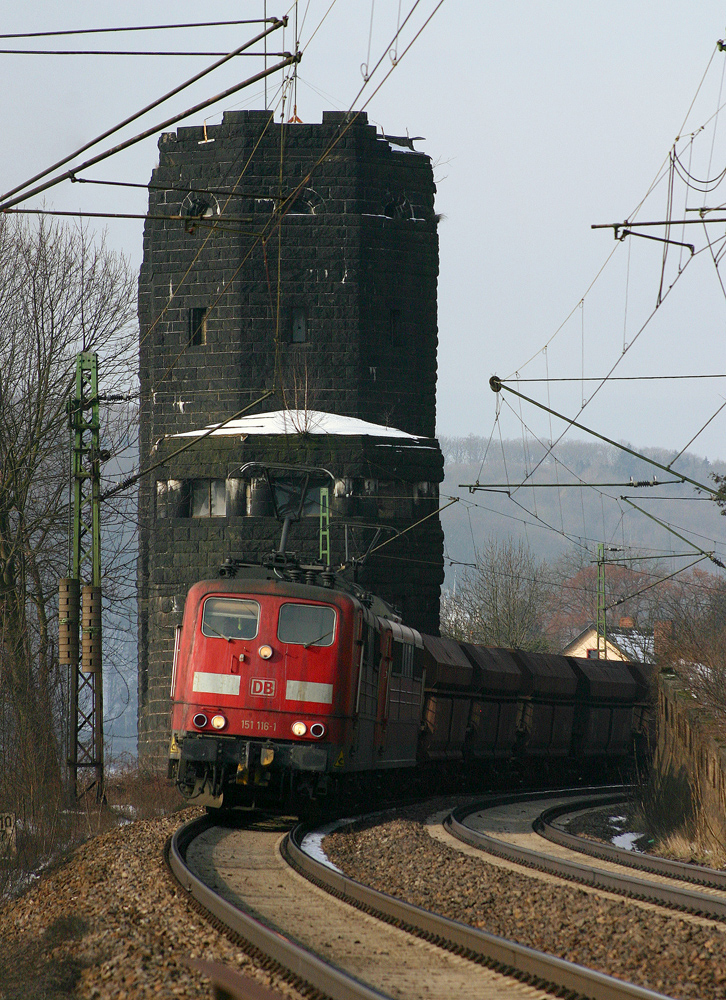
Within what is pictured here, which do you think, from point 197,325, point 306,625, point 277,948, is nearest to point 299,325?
point 197,325

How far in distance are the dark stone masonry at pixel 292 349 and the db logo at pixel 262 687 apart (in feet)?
53.2

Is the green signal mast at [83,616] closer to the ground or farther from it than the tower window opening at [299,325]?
closer to the ground

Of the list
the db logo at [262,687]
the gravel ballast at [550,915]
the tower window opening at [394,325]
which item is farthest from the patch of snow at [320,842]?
the tower window opening at [394,325]

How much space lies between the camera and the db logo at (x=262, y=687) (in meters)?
15.4

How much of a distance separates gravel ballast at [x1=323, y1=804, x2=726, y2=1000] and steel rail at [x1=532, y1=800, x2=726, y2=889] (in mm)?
1899

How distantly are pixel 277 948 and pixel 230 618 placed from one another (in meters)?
8.32

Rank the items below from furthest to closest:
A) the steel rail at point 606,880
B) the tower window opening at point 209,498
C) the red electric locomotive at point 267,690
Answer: the tower window opening at point 209,498
the red electric locomotive at point 267,690
the steel rail at point 606,880

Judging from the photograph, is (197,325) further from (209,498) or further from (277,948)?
(277,948)

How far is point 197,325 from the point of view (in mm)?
33531

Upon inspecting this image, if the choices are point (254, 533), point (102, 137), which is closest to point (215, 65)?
point (102, 137)

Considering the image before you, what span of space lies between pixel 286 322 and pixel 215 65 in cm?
2219

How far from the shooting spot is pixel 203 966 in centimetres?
551

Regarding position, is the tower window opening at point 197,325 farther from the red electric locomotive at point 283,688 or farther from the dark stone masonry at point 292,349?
the red electric locomotive at point 283,688

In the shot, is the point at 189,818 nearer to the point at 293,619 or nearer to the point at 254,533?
the point at 293,619
